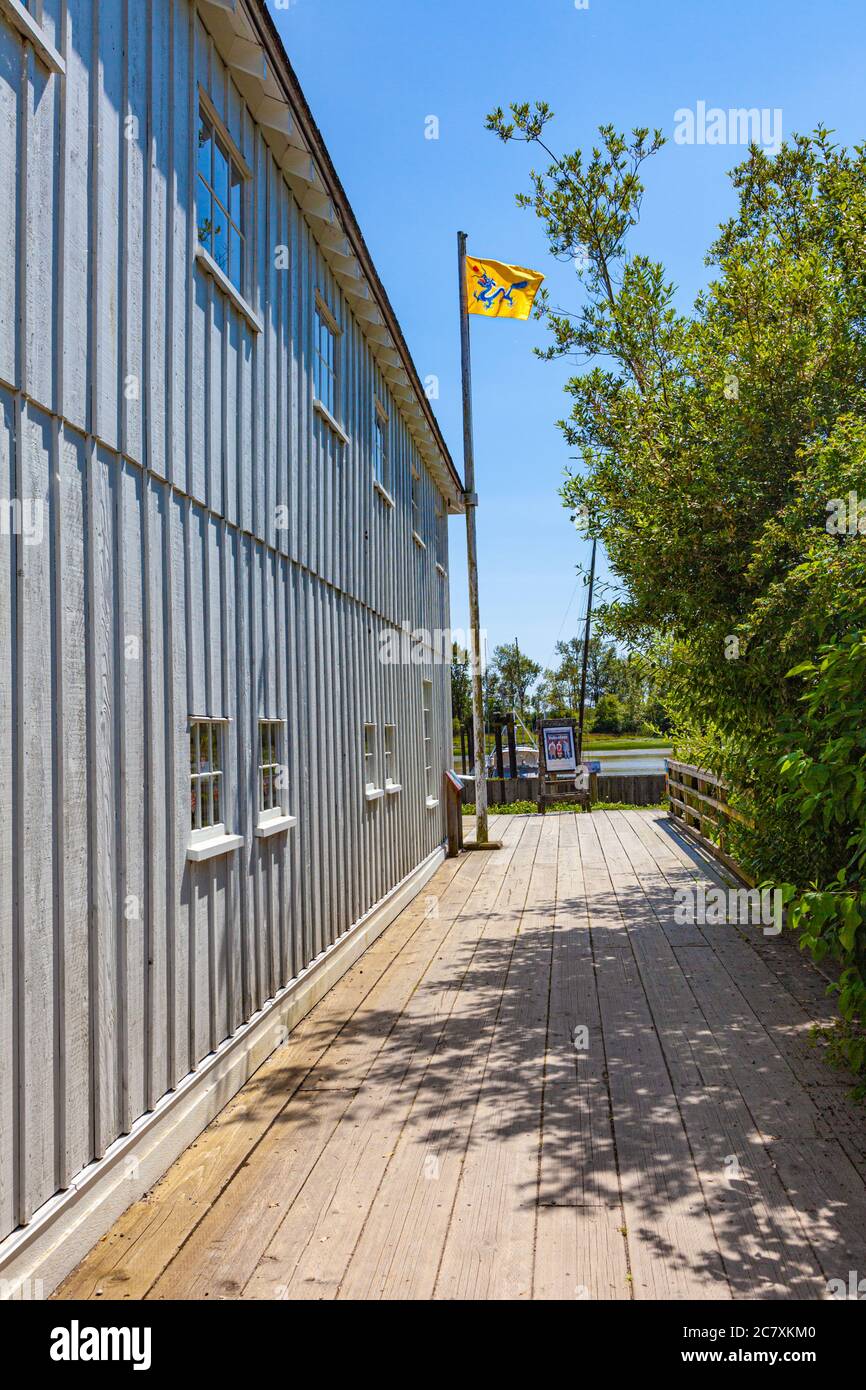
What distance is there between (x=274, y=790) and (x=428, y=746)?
6.76 m

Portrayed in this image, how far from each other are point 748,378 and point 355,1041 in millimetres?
4829

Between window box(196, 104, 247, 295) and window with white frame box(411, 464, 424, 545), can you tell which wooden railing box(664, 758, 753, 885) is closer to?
window with white frame box(411, 464, 424, 545)

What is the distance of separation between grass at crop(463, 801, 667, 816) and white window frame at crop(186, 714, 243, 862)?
13.2m

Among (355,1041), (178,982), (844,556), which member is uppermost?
(844,556)

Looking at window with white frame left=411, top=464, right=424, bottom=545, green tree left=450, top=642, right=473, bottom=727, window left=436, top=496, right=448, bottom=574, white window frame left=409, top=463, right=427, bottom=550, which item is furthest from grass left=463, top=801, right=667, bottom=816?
green tree left=450, top=642, right=473, bottom=727

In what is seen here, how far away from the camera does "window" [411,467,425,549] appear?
10.7m

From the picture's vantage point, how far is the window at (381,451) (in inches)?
335

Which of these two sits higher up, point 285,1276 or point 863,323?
point 863,323

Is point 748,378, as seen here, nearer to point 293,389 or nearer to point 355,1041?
point 293,389

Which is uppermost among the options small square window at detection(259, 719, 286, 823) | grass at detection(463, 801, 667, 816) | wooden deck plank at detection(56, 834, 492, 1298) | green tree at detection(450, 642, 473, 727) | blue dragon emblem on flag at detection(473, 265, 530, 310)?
blue dragon emblem on flag at detection(473, 265, 530, 310)

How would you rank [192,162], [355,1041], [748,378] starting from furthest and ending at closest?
1. [748,378]
2. [355,1041]
3. [192,162]

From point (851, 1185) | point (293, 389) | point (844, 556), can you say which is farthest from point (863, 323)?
point (851, 1185)

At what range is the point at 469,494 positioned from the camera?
13008 mm

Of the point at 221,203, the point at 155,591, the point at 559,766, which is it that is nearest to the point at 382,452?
the point at 221,203
